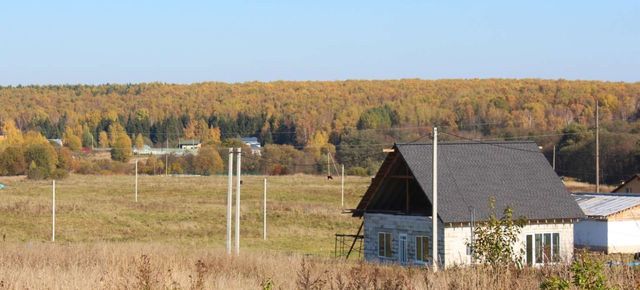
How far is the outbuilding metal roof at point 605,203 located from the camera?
4459cm

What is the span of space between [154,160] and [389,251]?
8860 centimetres

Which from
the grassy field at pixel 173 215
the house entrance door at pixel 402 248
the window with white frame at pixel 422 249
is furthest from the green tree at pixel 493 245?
the grassy field at pixel 173 215

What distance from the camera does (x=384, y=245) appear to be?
129 ft

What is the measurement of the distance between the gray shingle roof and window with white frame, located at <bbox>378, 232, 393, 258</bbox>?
3.15 meters

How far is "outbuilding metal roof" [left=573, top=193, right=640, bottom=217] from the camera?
44594mm

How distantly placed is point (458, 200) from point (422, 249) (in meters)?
2.11

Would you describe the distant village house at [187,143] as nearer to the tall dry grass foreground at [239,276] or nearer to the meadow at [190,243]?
the meadow at [190,243]

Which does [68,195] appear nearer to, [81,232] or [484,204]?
[81,232]

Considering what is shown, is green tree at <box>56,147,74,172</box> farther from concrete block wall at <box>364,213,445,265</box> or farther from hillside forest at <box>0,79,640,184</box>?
concrete block wall at <box>364,213,445,265</box>

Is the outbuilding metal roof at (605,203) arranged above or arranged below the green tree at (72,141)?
below

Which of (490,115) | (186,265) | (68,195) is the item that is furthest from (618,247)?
(490,115)

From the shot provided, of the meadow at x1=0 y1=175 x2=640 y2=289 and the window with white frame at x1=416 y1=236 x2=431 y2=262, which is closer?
the meadow at x1=0 y1=175 x2=640 y2=289

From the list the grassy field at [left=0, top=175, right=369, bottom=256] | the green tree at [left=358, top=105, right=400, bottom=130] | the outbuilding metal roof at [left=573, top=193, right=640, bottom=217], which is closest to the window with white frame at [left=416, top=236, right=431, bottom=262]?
the grassy field at [left=0, top=175, right=369, bottom=256]

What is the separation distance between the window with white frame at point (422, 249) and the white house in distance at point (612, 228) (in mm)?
9516
